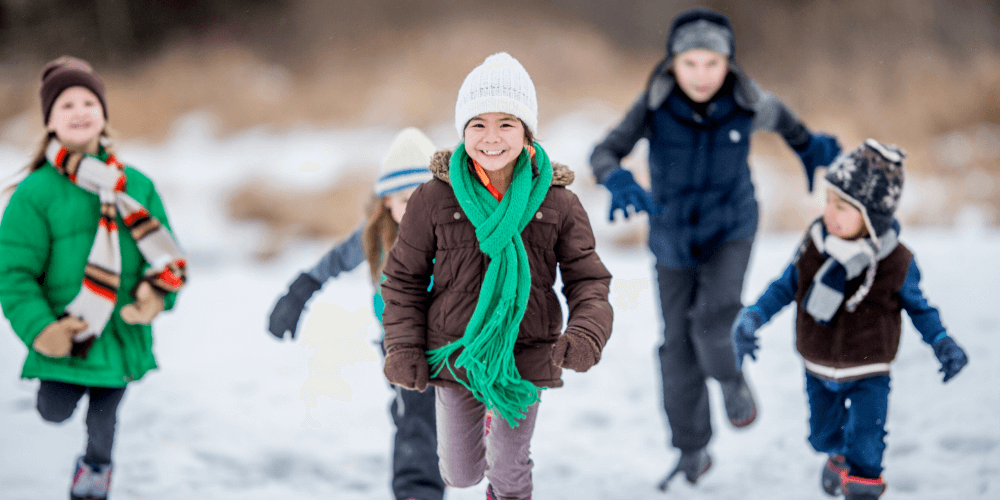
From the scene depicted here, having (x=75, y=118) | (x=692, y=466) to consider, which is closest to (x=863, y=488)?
(x=692, y=466)

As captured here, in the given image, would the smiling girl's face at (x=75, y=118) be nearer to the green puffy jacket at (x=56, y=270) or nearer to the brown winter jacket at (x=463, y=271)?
the green puffy jacket at (x=56, y=270)

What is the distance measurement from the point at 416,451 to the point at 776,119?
1.60m

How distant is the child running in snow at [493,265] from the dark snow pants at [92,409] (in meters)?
1.20

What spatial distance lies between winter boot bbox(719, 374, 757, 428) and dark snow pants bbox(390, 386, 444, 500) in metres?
1.04

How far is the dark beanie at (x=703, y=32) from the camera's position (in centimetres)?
234

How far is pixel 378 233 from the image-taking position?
2223mm

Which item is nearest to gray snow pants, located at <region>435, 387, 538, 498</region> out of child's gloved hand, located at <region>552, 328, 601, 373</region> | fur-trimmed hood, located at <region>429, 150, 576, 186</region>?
child's gloved hand, located at <region>552, 328, 601, 373</region>

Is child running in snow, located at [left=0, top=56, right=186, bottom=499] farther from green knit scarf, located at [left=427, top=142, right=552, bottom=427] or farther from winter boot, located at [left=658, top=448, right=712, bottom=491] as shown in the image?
winter boot, located at [left=658, top=448, right=712, bottom=491]

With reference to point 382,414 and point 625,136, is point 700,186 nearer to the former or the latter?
point 625,136

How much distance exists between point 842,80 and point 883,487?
5.29 metres

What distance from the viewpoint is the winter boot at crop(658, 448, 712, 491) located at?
2.68 m

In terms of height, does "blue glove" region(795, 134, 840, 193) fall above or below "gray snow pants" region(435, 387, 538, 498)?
above

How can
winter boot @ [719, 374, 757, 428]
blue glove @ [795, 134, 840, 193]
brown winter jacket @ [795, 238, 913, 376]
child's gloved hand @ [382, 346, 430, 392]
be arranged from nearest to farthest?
1. child's gloved hand @ [382, 346, 430, 392]
2. brown winter jacket @ [795, 238, 913, 376]
3. blue glove @ [795, 134, 840, 193]
4. winter boot @ [719, 374, 757, 428]

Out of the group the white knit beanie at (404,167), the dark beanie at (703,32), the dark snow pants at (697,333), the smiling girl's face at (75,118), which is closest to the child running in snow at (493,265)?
the white knit beanie at (404,167)
